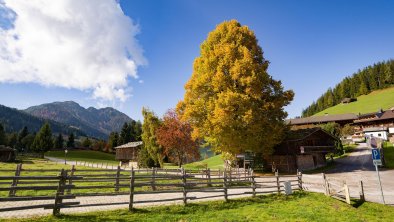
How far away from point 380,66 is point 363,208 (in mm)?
165108

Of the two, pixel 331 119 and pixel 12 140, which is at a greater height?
pixel 331 119

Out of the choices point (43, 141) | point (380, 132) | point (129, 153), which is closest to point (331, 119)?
point (380, 132)

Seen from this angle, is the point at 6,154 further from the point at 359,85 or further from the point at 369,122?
the point at 359,85

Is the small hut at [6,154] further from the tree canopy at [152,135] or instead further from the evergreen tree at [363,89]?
the evergreen tree at [363,89]

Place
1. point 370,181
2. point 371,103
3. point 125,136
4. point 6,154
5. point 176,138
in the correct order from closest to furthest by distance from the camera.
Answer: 1. point 370,181
2. point 176,138
3. point 6,154
4. point 125,136
5. point 371,103

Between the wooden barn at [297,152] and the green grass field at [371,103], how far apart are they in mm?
80692

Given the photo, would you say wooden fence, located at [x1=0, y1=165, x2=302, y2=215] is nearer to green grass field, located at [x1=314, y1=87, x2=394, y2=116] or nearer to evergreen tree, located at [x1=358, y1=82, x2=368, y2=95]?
green grass field, located at [x1=314, y1=87, x2=394, y2=116]

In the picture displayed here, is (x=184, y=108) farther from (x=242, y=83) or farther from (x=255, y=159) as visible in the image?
(x=255, y=159)

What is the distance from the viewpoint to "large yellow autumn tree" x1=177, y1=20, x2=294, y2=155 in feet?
102

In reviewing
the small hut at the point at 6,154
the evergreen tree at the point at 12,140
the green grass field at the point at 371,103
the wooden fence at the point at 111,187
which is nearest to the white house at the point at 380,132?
the green grass field at the point at 371,103

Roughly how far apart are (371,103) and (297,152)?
10183 cm

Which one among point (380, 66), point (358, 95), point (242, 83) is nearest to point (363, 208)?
point (242, 83)

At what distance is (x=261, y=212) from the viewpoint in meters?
14.5

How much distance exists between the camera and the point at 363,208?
1684 centimetres
